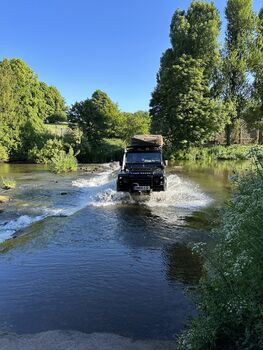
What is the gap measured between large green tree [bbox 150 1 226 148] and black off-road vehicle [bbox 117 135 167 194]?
21460 mm

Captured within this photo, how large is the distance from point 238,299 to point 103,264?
15.9 ft

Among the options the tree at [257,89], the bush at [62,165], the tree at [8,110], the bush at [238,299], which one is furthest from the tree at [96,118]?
the bush at [238,299]

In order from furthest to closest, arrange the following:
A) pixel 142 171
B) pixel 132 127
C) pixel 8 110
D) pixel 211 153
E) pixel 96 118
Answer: pixel 132 127 < pixel 96 118 < pixel 8 110 < pixel 211 153 < pixel 142 171

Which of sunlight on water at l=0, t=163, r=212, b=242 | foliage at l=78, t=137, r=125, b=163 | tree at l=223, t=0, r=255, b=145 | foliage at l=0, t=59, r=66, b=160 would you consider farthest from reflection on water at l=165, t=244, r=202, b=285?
foliage at l=0, t=59, r=66, b=160

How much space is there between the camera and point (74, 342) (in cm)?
521

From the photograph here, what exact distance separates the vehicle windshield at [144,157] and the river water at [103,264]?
1939 millimetres

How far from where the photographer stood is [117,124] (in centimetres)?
5481

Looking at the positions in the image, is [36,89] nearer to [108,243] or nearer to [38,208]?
[38,208]

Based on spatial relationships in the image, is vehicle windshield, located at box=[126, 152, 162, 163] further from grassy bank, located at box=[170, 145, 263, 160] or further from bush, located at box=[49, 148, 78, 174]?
grassy bank, located at box=[170, 145, 263, 160]

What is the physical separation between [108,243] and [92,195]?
29.1 ft

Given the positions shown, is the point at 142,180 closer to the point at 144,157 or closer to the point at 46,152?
the point at 144,157

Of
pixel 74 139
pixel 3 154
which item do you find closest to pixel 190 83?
pixel 74 139

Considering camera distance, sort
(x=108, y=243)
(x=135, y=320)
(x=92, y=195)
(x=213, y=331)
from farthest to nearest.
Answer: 1. (x=92, y=195)
2. (x=108, y=243)
3. (x=135, y=320)
4. (x=213, y=331)

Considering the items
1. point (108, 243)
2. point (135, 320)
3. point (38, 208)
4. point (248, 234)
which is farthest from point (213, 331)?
point (38, 208)
